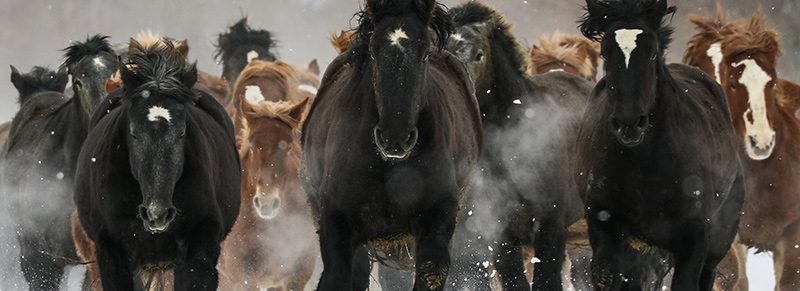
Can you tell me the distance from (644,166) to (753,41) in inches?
116

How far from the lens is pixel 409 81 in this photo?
5.59m

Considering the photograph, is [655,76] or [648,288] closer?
[655,76]

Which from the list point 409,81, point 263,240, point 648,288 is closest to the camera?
point 409,81

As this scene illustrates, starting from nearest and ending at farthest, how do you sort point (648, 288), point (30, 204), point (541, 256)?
1. point (648, 288)
2. point (541, 256)
3. point (30, 204)

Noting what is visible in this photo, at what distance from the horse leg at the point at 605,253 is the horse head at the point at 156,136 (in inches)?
93.7

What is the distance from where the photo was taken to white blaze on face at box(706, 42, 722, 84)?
352 inches

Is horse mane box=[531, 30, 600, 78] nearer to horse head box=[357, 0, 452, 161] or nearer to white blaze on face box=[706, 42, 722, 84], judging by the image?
white blaze on face box=[706, 42, 722, 84]

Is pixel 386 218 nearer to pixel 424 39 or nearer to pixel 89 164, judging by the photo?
pixel 424 39

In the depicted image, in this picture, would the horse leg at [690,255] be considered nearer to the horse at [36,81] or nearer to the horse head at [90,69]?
the horse head at [90,69]

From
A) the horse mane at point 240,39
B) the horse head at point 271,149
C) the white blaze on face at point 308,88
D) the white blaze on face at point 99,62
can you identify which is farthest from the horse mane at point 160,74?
the horse mane at point 240,39

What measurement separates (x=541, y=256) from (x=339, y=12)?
71.8 ft

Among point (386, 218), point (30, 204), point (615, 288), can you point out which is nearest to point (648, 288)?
point (615, 288)

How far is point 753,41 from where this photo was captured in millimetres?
8727

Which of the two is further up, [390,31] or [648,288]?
[390,31]
